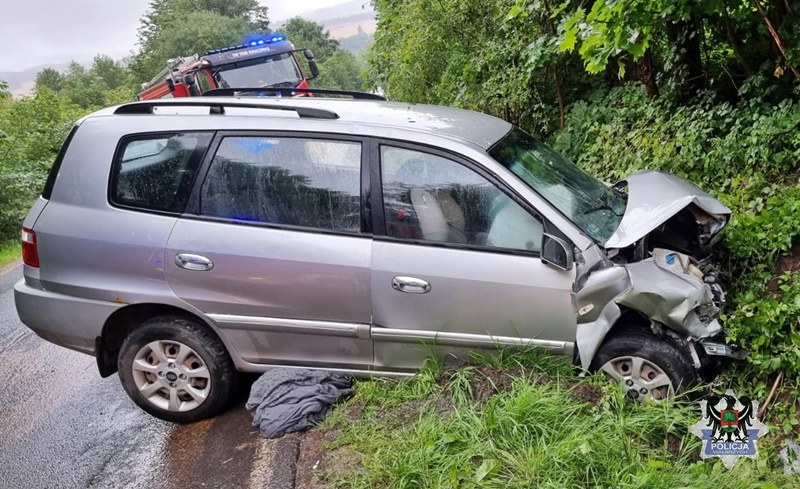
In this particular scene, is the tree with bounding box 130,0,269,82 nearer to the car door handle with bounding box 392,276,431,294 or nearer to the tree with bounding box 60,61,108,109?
the tree with bounding box 60,61,108,109

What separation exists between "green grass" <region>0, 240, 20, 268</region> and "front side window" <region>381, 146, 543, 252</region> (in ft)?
30.7

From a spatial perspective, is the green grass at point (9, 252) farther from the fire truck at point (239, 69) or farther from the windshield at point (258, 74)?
the windshield at point (258, 74)

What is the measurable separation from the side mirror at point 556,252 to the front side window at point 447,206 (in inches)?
3.4

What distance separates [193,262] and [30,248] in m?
1.15

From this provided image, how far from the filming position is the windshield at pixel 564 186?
3279mm

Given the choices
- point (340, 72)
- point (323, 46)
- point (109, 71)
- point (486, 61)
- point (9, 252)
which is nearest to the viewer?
point (486, 61)

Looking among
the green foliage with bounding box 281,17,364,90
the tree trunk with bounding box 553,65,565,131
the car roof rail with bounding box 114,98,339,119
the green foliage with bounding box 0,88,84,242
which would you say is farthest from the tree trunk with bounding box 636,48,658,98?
the green foliage with bounding box 281,17,364,90

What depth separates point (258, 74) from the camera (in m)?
13.9

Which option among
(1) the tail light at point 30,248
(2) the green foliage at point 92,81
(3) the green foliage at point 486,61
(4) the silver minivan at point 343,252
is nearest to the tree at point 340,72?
(2) the green foliage at point 92,81

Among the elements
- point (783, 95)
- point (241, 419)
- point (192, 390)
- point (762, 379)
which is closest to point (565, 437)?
point (762, 379)

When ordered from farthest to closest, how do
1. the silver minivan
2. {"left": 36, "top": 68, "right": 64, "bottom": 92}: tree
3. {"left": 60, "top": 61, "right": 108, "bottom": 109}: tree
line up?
1. {"left": 36, "top": 68, "right": 64, "bottom": 92}: tree
2. {"left": 60, "top": 61, "right": 108, "bottom": 109}: tree
3. the silver minivan

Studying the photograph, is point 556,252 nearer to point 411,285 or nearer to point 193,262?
point 411,285

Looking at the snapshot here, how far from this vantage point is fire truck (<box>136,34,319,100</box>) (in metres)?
13.2

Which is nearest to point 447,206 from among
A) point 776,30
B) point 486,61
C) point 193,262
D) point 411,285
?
point 411,285
